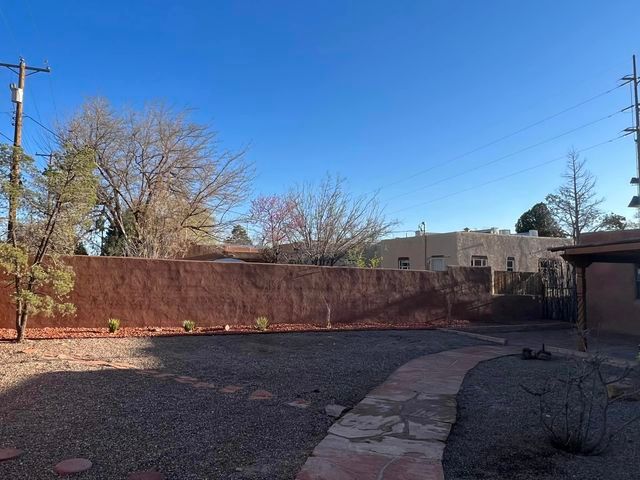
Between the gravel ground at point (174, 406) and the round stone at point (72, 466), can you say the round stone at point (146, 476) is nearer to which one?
the gravel ground at point (174, 406)

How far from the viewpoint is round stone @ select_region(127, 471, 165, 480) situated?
3.52 m

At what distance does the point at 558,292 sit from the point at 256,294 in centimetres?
1124

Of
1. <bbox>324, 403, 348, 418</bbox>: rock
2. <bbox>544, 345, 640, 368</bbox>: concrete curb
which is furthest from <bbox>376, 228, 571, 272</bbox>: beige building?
<bbox>324, 403, 348, 418</bbox>: rock

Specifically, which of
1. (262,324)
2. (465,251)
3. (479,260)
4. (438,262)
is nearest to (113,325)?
(262,324)

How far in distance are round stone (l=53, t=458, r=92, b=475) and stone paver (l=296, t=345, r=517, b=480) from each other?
63.4 inches

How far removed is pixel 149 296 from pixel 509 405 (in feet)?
29.0

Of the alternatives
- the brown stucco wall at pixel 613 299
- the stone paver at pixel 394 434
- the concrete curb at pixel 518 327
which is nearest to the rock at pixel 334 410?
the stone paver at pixel 394 434

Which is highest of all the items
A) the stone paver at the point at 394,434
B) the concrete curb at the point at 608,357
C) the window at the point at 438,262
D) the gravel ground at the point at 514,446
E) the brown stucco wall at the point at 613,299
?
the window at the point at 438,262

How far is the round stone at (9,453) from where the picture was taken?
3.81 metres

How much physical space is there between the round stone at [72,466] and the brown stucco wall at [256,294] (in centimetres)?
831

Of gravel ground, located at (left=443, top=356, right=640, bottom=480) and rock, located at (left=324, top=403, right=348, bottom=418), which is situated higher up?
rock, located at (left=324, top=403, right=348, bottom=418)

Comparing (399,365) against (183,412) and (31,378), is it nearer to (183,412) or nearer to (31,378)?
(183,412)

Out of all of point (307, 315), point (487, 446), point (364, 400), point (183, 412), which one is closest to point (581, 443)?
point (487, 446)

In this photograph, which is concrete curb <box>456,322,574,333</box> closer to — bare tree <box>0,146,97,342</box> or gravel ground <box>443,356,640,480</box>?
gravel ground <box>443,356,640,480</box>
